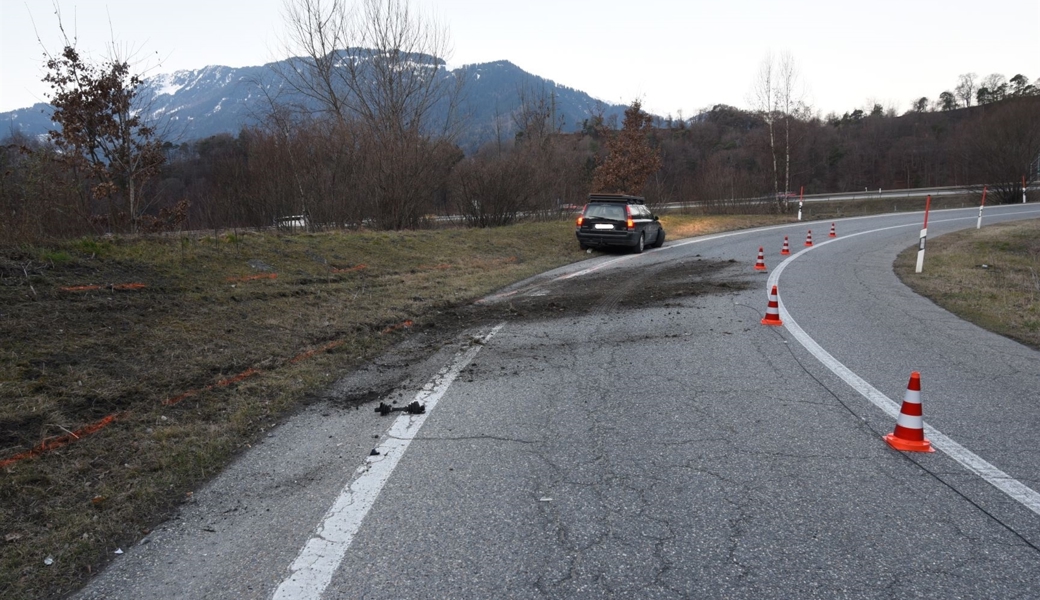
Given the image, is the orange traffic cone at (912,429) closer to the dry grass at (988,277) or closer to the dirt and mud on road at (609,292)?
the dry grass at (988,277)

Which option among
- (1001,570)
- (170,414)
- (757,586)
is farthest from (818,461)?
(170,414)

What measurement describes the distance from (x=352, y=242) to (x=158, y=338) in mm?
8783

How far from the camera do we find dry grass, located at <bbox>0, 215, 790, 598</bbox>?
11.1 feet

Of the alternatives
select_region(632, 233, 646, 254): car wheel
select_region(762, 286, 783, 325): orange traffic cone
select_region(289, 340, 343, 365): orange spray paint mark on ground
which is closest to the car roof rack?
select_region(632, 233, 646, 254): car wheel

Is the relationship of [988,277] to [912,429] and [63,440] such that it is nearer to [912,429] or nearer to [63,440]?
[912,429]

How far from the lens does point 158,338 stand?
6.56 metres

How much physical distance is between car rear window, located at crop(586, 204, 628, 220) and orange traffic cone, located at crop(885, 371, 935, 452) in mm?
15448

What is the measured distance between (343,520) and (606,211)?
671 inches

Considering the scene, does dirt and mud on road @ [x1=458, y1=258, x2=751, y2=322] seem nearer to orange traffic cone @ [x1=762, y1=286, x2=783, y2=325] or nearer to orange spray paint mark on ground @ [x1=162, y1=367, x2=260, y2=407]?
orange traffic cone @ [x1=762, y1=286, x2=783, y2=325]

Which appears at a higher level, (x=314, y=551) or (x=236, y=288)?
(x=236, y=288)

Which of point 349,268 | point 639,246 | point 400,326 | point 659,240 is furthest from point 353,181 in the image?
point 400,326

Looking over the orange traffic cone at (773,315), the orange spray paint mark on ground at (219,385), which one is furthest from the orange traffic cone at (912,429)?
the orange spray paint mark on ground at (219,385)

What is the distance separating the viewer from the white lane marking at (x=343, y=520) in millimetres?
2680

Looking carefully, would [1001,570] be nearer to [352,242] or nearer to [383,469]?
[383,469]
